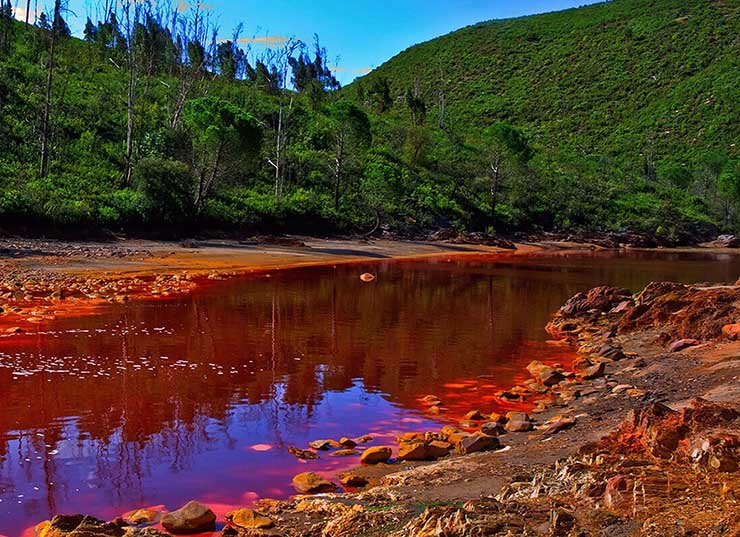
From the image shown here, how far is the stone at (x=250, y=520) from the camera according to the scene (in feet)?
17.8

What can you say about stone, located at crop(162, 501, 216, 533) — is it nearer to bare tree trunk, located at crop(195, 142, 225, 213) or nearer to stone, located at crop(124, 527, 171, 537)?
stone, located at crop(124, 527, 171, 537)

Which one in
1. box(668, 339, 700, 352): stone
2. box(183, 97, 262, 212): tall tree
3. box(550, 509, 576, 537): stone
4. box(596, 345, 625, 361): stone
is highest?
box(183, 97, 262, 212): tall tree

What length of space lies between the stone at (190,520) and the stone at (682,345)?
9.67m

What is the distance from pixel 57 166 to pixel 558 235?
36896 millimetres

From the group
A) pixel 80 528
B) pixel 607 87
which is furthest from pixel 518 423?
pixel 607 87

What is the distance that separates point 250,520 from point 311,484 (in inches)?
43.8

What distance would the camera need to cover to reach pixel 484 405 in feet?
32.5

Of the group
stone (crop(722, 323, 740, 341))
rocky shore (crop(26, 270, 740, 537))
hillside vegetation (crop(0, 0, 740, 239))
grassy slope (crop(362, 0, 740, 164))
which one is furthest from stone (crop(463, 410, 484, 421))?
grassy slope (crop(362, 0, 740, 164))

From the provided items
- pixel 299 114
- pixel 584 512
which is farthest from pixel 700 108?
pixel 584 512

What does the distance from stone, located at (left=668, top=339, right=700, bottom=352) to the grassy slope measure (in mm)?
71490

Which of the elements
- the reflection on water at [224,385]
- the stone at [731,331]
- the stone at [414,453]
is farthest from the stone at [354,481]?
the stone at [731,331]

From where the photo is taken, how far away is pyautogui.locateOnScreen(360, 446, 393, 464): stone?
289 inches

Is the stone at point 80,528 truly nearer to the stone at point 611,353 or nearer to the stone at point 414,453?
the stone at point 414,453

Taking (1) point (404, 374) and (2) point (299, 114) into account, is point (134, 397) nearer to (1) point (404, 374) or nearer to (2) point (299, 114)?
(1) point (404, 374)
